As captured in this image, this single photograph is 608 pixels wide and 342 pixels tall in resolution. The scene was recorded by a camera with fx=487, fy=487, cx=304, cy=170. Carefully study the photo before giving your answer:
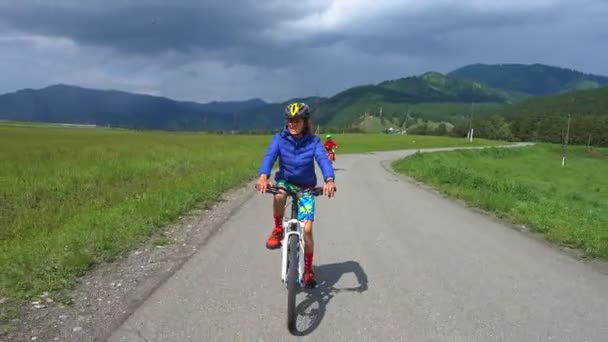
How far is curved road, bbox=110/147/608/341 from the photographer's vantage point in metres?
4.43

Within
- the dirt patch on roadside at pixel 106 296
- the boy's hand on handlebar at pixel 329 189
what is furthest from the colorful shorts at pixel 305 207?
the dirt patch on roadside at pixel 106 296

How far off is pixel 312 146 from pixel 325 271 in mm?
1892

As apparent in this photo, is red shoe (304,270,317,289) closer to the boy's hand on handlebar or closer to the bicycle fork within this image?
the bicycle fork

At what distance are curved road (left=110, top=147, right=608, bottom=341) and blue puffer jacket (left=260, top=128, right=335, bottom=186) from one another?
1.32 metres

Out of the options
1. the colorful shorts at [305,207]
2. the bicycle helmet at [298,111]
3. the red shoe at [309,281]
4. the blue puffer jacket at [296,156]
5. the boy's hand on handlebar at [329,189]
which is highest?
the bicycle helmet at [298,111]

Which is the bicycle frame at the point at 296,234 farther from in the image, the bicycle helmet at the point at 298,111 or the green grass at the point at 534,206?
the green grass at the point at 534,206

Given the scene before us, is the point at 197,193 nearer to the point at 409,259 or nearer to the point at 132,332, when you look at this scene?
the point at 409,259

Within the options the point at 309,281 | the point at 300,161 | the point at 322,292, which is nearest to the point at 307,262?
the point at 309,281

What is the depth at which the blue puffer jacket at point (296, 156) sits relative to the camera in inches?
214

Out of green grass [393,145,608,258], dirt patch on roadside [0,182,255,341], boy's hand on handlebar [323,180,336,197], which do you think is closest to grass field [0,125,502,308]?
dirt patch on roadside [0,182,255,341]

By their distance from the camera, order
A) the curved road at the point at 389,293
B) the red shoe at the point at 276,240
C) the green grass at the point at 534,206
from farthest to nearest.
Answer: the green grass at the point at 534,206 → the red shoe at the point at 276,240 → the curved road at the point at 389,293

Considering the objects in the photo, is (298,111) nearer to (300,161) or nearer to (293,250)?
(300,161)

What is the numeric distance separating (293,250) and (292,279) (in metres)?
0.37

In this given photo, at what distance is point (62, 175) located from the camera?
18641 millimetres
